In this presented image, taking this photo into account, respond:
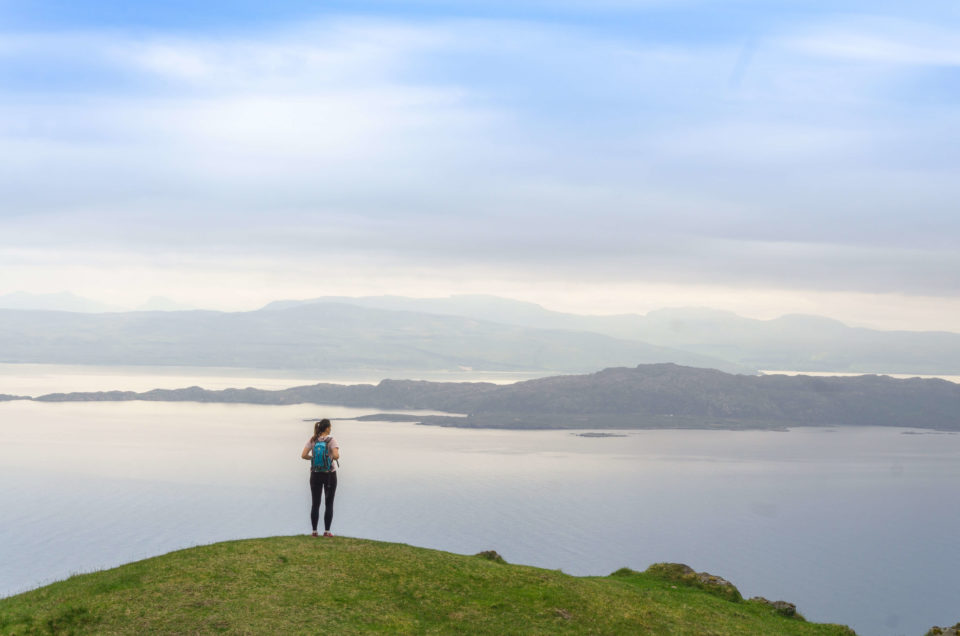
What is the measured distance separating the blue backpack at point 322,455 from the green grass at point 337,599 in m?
3.26

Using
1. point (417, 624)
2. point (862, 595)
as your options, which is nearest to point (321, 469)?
point (417, 624)

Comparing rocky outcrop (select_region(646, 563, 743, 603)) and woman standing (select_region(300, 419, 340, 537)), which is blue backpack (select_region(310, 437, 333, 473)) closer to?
woman standing (select_region(300, 419, 340, 537))

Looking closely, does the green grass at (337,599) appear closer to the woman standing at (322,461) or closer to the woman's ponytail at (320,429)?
the woman standing at (322,461)

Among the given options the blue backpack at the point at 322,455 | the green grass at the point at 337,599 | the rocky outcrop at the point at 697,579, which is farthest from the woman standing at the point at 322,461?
the rocky outcrop at the point at 697,579

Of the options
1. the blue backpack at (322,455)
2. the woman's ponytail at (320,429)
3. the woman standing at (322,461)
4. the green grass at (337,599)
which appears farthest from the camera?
the blue backpack at (322,455)

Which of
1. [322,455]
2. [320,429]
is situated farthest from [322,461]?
[320,429]

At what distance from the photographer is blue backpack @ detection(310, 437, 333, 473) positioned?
1328 inches

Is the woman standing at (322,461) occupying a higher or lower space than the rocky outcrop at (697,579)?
higher

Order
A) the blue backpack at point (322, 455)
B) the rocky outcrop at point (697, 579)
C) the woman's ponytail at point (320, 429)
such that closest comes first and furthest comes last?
the woman's ponytail at point (320, 429) < the blue backpack at point (322, 455) < the rocky outcrop at point (697, 579)

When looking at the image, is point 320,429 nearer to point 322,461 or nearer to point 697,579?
point 322,461

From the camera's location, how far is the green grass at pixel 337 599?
26.3 metres

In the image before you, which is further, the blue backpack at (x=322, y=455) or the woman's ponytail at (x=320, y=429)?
the blue backpack at (x=322, y=455)

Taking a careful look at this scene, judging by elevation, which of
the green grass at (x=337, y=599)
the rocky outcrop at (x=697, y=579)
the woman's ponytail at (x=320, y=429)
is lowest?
the rocky outcrop at (x=697, y=579)

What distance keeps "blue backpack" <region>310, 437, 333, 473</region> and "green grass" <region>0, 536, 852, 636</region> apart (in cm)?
326
